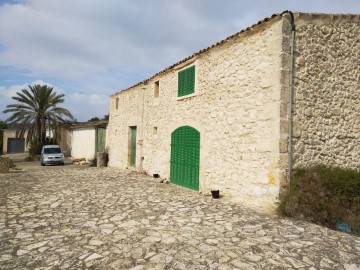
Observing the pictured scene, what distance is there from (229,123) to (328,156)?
253 cm

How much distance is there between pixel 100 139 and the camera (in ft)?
66.7

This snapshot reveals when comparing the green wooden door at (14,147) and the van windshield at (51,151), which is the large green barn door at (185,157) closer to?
the van windshield at (51,151)

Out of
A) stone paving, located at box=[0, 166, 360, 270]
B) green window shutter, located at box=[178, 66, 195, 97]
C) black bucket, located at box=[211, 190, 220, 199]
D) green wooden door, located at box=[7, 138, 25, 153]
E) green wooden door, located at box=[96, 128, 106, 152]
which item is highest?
green window shutter, located at box=[178, 66, 195, 97]

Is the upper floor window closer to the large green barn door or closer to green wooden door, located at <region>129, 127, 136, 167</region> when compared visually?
the large green barn door

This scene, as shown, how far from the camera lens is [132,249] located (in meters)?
4.32

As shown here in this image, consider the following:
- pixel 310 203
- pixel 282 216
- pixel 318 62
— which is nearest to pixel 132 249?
pixel 282 216

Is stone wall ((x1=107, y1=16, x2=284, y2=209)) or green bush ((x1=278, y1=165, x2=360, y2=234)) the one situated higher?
stone wall ((x1=107, y1=16, x2=284, y2=209))

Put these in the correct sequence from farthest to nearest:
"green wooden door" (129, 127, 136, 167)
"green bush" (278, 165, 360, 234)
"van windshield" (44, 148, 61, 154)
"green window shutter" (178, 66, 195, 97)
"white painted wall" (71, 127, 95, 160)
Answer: "white painted wall" (71, 127, 95, 160) < "van windshield" (44, 148, 61, 154) < "green wooden door" (129, 127, 136, 167) < "green window shutter" (178, 66, 195, 97) < "green bush" (278, 165, 360, 234)

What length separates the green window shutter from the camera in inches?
382

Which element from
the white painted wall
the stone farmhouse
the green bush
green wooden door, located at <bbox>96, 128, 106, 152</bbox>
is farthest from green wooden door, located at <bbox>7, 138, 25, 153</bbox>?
the green bush

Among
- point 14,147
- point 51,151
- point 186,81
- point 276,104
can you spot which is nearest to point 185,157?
point 186,81

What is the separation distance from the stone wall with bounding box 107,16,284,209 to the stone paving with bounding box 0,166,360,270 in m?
0.78

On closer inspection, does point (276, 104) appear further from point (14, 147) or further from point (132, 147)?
point (14, 147)

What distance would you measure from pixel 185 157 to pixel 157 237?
5.24 meters
